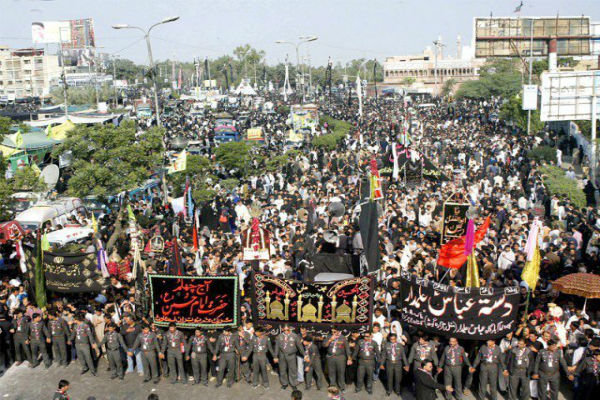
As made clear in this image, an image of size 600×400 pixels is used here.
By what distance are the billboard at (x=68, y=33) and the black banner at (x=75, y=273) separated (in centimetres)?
8304

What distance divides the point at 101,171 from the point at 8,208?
3.12m

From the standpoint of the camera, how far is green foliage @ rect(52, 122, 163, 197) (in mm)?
20359

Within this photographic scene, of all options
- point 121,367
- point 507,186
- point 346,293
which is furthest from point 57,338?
point 507,186

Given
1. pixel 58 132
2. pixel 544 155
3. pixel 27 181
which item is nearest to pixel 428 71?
pixel 544 155

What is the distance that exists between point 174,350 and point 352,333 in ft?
9.78

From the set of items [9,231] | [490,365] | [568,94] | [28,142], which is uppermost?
[568,94]

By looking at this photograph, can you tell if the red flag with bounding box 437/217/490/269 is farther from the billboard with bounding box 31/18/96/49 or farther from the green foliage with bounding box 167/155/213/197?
the billboard with bounding box 31/18/96/49

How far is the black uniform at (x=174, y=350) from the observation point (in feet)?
35.6

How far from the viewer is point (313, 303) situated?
1054 centimetres

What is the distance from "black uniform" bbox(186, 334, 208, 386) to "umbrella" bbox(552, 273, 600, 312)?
19.2ft

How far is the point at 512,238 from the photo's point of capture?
14883 millimetres

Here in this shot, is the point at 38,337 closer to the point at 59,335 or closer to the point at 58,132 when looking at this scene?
the point at 59,335

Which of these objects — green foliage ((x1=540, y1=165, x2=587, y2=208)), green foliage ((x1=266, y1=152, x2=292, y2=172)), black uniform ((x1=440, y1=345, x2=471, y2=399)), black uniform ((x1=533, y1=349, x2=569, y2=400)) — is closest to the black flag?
black uniform ((x1=440, y1=345, x2=471, y2=399))

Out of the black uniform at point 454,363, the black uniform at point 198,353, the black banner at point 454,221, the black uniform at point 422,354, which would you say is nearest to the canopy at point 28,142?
the black banner at point 454,221
